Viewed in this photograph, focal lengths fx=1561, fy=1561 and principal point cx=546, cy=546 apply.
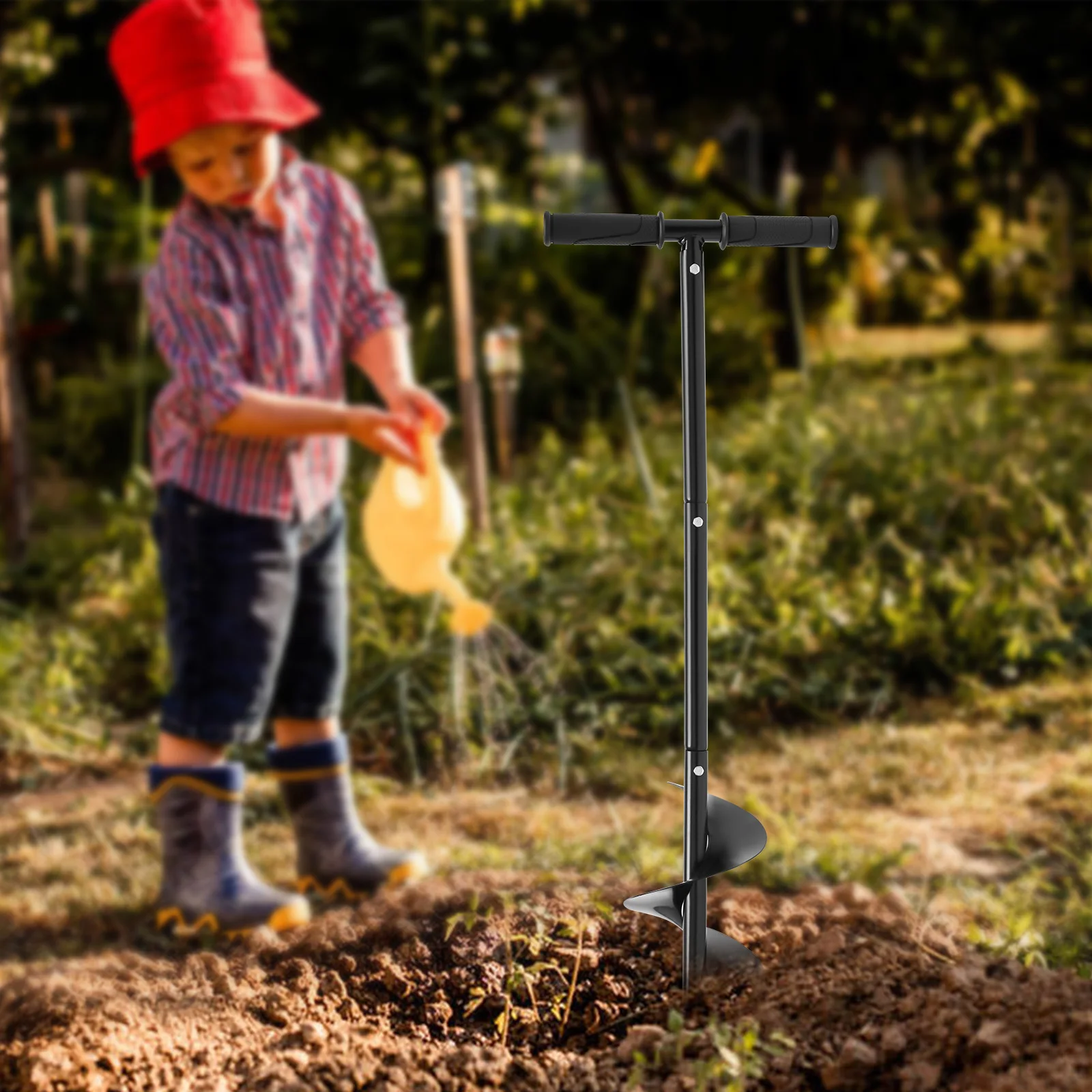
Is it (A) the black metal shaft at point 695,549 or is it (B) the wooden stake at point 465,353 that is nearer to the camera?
(A) the black metal shaft at point 695,549

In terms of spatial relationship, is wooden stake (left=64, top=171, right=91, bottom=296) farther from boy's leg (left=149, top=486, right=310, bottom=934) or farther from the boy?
boy's leg (left=149, top=486, right=310, bottom=934)

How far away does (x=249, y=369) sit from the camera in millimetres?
2734

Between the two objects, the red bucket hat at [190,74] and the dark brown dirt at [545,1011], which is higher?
the red bucket hat at [190,74]

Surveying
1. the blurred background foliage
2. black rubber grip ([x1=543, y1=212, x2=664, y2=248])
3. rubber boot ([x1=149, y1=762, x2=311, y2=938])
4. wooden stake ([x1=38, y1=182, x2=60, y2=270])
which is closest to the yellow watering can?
rubber boot ([x1=149, y1=762, x2=311, y2=938])

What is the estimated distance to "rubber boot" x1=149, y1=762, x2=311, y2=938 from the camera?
9.08 feet

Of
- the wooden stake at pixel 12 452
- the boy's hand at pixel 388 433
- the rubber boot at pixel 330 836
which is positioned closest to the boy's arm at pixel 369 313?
the boy's hand at pixel 388 433

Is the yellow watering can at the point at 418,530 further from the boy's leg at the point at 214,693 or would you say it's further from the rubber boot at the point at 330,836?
the rubber boot at the point at 330,836

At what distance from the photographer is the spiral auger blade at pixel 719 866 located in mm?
1750

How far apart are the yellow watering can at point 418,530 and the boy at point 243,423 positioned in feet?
0.28

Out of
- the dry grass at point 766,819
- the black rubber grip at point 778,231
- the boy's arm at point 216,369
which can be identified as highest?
the black rubber grip at point 778,231

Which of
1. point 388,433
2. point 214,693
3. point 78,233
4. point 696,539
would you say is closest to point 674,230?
point 696,539

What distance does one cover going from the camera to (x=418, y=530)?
2895mm

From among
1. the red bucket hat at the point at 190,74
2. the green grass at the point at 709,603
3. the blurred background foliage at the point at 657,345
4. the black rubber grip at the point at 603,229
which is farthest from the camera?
the blurred background foliage at the point at 657,345

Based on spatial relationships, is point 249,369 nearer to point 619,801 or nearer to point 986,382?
point 619,801
